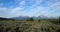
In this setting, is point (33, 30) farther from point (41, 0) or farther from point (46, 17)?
point (41, 0)

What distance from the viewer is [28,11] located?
4.91 meters

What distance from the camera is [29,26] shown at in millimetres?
4828

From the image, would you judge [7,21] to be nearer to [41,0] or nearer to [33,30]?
[33,30]

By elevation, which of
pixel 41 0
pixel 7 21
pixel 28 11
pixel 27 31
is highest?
pixel 41 0

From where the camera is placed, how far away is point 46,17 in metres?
4.95

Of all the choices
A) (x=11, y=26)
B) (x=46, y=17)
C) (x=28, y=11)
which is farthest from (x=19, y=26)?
(x=46, y=17)

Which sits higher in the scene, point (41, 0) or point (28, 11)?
point (41, 0)

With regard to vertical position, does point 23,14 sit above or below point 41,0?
below

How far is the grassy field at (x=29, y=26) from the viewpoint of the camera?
15.8 ft

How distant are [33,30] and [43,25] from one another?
1.24ft

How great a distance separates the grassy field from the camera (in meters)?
4.80

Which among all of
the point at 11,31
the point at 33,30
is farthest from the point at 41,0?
the point at 11,31

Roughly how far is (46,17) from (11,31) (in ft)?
4.09

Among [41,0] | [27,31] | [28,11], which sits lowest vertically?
[27,31]
